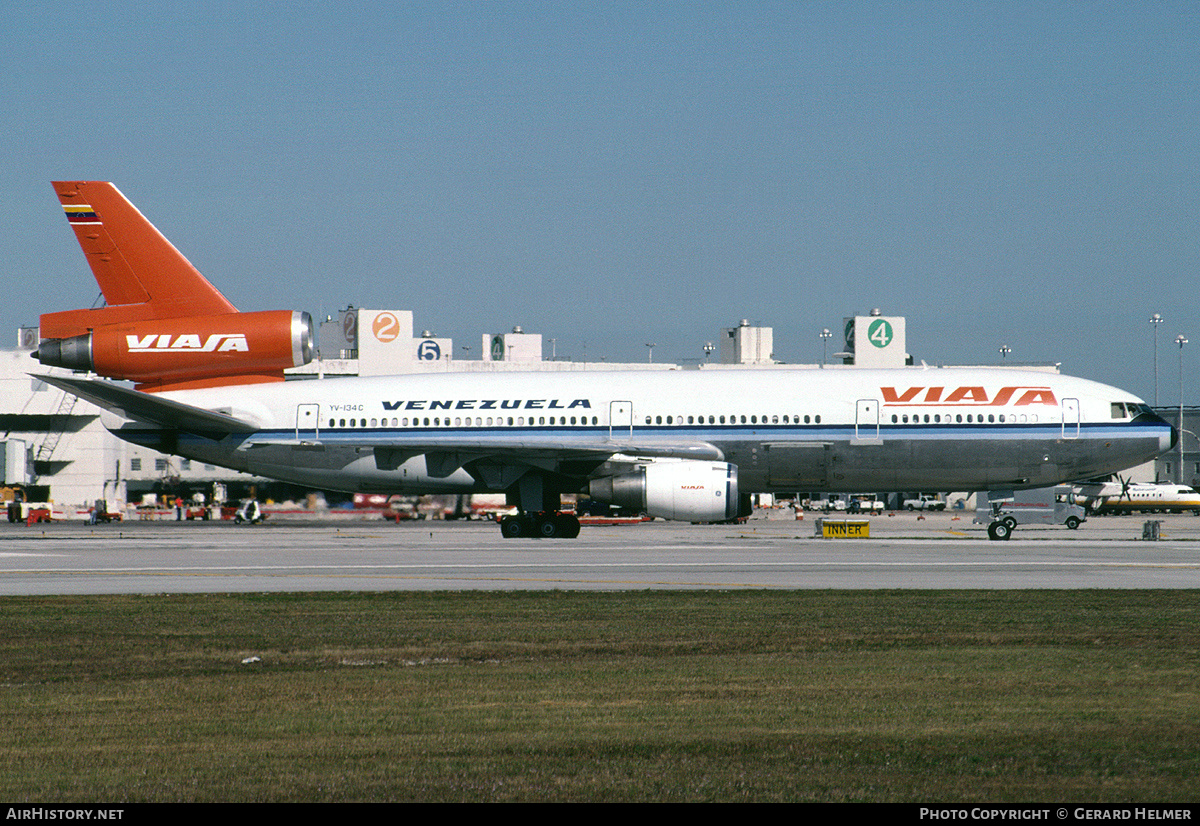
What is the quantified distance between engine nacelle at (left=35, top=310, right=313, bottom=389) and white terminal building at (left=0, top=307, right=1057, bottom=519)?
28.0 m

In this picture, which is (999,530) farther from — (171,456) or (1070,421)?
(171,456)

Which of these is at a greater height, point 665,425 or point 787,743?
point 665,425

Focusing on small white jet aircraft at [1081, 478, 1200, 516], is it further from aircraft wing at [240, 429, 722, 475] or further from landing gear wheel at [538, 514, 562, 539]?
aircraft wing at [240, 429, 722, 475]

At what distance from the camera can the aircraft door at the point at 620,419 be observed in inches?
1462

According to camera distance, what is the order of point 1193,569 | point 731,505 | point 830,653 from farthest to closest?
point 731,505, point 1193,569, point 830,653

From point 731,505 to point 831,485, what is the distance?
401 centimetres

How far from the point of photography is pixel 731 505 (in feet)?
114

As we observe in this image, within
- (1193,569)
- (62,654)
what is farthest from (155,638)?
(1193,569)

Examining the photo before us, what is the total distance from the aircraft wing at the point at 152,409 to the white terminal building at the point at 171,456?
1119 inches

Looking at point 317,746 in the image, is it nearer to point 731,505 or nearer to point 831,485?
point 731,505

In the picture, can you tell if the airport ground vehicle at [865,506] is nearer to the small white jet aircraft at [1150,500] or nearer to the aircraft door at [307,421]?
the small white jet aircraft at [1150,500]

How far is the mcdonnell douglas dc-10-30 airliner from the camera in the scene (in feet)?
120

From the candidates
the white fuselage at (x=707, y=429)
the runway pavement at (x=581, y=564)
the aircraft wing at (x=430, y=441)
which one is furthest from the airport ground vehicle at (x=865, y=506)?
the aircraft wing at (x=430, y=441)

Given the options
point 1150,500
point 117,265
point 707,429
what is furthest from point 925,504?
point 117,265
